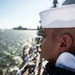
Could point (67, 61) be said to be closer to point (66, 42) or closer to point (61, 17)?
point (66, 42)

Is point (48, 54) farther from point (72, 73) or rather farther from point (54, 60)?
point (72, 73)

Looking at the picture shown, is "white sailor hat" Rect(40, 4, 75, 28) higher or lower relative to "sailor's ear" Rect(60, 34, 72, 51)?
higher

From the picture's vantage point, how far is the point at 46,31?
3.41ft

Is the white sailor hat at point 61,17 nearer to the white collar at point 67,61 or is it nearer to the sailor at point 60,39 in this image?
the sailor at point 60,39

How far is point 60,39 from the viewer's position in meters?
0.97

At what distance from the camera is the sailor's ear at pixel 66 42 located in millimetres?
943

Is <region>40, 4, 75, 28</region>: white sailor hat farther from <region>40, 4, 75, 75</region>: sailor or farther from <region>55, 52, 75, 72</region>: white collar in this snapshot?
<region>55, 52, 75, 72</region>: white collar

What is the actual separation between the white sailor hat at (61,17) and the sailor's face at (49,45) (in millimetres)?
42

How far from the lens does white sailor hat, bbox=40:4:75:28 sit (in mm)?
922

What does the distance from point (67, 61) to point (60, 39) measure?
0.38ft

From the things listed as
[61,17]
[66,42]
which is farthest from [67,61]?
[61,17]

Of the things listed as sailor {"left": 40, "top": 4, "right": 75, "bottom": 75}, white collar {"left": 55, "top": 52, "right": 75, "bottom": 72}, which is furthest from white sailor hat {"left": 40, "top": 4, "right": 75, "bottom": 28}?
white collar {"left": 55, "top": 52, "right": 75, "bottom": 72}

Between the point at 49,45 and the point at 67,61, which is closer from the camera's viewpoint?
the point at 67,61

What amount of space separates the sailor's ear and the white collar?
39mm
